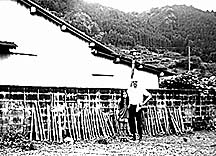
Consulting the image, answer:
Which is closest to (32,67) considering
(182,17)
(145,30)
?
(145,30)

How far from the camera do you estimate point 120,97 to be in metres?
13.3

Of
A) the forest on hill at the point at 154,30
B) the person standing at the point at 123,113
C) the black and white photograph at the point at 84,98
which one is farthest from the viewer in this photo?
the forest on hill at the point at 154,30

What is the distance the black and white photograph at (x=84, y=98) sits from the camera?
10648mm

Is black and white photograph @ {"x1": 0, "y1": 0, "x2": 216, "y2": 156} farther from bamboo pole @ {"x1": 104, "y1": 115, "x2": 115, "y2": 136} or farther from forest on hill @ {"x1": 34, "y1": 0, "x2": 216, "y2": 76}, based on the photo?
forest on hill @ {"x1": 34, "y1": 0, "x2": 216, "y2": 76}

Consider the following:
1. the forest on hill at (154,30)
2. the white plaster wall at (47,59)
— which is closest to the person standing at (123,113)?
the white plaster wall at (47,59)

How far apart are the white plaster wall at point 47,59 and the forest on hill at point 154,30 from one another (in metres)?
16.9

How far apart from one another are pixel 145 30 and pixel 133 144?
141 feet

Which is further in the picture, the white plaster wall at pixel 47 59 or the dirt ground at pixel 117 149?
the white plaster wall at pixel 47 59

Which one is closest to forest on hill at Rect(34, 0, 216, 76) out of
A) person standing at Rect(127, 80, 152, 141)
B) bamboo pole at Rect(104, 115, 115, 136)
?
bamboo pole at Rect(104, 115, 115, 136)

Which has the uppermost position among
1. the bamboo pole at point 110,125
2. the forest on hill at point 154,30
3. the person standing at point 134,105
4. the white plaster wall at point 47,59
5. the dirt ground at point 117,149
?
the forest on hill at point 154,30

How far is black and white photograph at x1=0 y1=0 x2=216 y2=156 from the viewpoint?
10.6 meters

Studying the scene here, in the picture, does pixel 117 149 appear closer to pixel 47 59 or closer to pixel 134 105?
pixel 134 105

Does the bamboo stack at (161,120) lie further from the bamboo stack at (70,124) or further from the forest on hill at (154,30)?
the forest on hill at (154,30)

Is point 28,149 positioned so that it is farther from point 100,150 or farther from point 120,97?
point 120,97
